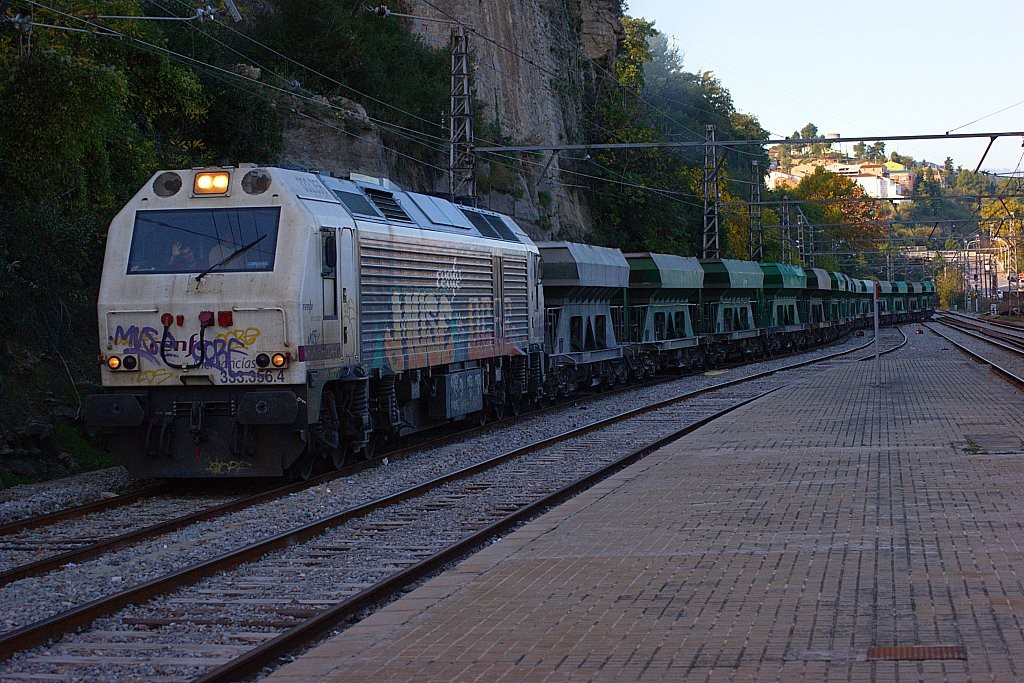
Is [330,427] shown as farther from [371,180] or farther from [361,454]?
[371,180]

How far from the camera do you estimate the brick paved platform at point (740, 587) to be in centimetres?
564

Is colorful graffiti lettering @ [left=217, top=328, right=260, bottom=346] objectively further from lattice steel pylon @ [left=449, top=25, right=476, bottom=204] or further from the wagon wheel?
lattice steel pylon @ [left=449, top=25, right=476, bottom=204]

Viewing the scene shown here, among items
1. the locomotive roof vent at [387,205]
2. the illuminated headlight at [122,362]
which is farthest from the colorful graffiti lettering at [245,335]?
the locomotive roof vent at [387,205]

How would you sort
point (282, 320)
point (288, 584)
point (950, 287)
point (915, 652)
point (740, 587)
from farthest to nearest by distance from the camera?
1. point (950, 287)
2. point (282, 320)
3. point (288, 584)
4. point (740, 587)
5. point (915, 652)

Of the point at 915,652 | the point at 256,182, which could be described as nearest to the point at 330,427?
the point at 256,182

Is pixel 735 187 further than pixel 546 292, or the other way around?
pixel 735 187

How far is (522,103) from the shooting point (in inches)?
2167

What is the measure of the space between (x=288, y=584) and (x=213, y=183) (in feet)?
21.5

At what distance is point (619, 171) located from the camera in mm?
65312

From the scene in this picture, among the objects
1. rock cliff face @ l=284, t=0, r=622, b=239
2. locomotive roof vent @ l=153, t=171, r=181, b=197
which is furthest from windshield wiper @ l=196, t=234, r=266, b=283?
rock cliff face @ l=284, t=0, r=622, b=239

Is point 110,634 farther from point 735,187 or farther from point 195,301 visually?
point 735,187

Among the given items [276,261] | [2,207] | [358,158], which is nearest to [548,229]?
[358,158]

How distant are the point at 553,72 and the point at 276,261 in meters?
50.8

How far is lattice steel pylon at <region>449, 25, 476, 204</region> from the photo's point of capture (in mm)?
27734
